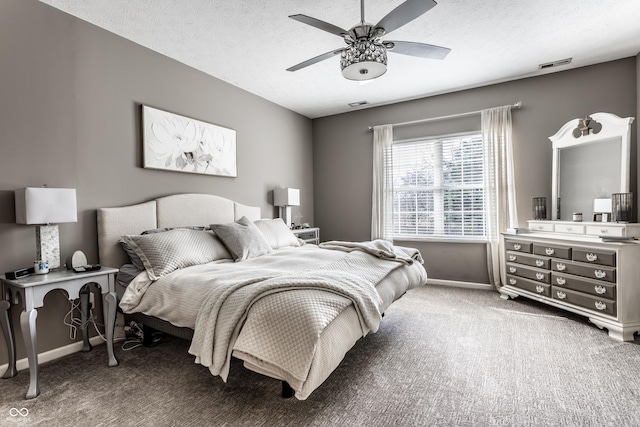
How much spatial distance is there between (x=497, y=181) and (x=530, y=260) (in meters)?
1.14

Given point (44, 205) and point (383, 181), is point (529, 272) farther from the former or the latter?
point (44, 205)

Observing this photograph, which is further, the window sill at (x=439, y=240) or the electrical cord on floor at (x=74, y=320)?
the window sill at (x=439, y=240)

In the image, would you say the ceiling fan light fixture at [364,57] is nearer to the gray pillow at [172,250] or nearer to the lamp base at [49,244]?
the gray pillow at [172,250]

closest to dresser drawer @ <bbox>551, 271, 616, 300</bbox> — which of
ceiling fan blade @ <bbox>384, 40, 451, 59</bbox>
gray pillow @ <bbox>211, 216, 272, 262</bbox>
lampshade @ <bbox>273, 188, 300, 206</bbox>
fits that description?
ceiling fan blade @ <bbox>384, 40, 451, 59</bbox>

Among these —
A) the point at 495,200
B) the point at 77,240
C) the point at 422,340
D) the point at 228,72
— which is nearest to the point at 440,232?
the point at 495,200

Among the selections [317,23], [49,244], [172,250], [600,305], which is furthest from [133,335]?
[600,305]

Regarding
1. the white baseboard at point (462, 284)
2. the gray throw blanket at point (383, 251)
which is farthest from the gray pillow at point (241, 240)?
the white baseboard at point (462, 284)

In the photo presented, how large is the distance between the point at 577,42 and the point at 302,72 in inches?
113

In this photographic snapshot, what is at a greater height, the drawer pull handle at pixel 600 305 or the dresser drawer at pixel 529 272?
the dresser drawer at pixel 529 272

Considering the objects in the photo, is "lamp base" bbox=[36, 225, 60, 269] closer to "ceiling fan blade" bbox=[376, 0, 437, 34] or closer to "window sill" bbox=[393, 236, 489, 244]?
"ceiling fan blade" bbox=[376, 0, 437, 34]

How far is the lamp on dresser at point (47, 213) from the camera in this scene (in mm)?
2236

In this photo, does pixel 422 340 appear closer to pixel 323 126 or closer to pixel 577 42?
pixel 577 42

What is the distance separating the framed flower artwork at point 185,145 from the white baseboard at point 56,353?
1.64m

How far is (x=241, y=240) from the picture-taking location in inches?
125
